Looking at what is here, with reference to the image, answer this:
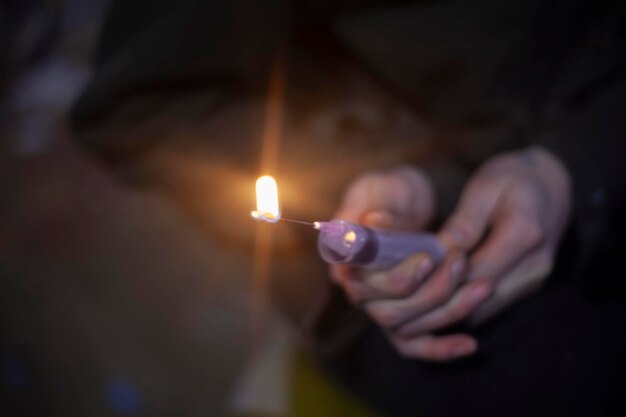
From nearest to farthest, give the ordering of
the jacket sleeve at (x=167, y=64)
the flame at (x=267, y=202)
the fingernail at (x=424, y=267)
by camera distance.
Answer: the flame at (x=267, y=202) → the fingernail at (x=424, y=267) → the jacket sleeve at (x=167, y=64)

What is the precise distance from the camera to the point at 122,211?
1.60 m

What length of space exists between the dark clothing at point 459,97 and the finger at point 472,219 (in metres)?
0.16

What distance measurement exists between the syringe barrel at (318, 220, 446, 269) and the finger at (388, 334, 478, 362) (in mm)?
134

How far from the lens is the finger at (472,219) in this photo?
0.68 metres

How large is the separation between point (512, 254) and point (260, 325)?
885 mm

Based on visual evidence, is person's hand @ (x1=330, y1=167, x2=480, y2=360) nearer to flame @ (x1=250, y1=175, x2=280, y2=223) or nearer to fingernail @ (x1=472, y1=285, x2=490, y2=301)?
fingernail @ (x1=472, y1=285, x2=490, y2=301)

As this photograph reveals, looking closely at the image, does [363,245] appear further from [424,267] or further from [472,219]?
[472,219]

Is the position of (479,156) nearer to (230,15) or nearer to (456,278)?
(456,278)

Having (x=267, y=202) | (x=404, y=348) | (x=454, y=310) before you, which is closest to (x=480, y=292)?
(x=454, y=310)

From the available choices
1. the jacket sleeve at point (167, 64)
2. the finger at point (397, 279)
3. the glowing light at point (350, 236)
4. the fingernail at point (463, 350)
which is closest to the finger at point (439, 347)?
the fingernail at point (463, 350)

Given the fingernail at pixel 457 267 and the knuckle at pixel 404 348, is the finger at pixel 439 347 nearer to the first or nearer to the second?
the knuckle at pixel 404 348

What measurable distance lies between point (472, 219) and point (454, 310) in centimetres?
15

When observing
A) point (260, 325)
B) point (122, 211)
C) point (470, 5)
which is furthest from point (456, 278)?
point (122, 211)

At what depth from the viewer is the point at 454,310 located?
0.64 metres
